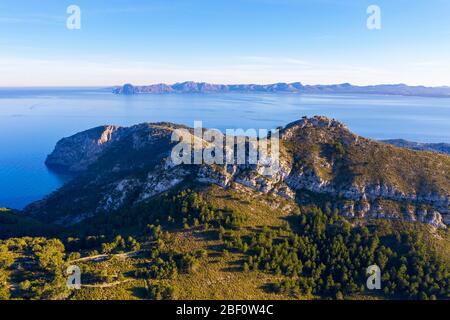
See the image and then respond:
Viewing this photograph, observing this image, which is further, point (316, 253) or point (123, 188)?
point (123, 188)

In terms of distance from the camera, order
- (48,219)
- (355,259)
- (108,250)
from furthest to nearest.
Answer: (48,219)
(355,259)
(108,250)

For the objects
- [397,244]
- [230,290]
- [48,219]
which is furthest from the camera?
[48,219]

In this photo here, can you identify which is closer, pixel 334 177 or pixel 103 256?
pixel 103 256

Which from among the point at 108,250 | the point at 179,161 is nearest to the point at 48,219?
the point at 179,161

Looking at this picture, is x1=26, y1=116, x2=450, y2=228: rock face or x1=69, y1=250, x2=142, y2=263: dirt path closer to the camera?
x1=69, y1=250, x2=142, y2=263: dirt path

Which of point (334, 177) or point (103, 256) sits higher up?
point (334, 177)

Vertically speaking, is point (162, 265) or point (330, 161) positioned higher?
point (330, 161)

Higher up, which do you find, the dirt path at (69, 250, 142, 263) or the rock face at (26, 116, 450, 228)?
the rock face at (26, 116, 450, 228)

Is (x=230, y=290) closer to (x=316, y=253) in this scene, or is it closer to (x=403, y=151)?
(x=316, y=253)

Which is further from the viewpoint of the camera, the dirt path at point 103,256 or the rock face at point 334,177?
the rock face at point 334,177

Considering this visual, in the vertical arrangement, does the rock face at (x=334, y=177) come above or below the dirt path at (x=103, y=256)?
above
